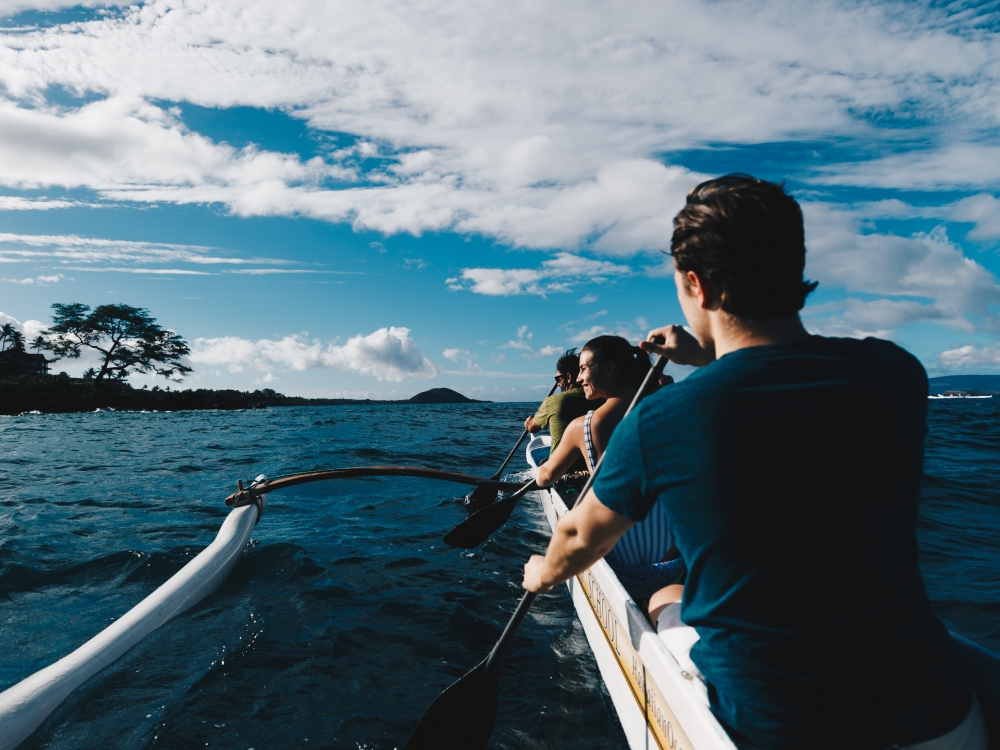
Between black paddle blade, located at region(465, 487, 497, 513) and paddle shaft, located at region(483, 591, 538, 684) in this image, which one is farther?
black paddle blade, located at region(465, 487, 497, 513)

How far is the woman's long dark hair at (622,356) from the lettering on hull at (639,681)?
4.09 feet

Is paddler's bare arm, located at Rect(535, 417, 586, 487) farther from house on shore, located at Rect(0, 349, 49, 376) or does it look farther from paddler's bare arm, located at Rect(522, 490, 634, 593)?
house on shore, located at Rect(0, 349, 49, 376)

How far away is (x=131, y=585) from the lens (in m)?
5.23

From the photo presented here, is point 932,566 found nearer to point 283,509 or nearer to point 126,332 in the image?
point 283,509

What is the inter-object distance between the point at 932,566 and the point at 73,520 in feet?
33.4

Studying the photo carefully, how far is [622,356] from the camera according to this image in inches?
137

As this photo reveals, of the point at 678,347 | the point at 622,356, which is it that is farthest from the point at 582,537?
the point at 622,356

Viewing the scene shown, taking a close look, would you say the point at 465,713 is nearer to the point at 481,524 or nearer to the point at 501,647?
the point at 501,647

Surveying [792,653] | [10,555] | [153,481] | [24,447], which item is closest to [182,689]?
[792,653]

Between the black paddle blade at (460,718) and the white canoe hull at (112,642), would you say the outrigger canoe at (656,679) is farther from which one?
the white canoe hull at (112,642)

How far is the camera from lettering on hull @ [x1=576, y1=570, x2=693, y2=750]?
2049 mm

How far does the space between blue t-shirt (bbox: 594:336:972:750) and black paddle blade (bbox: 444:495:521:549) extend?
4535 mm

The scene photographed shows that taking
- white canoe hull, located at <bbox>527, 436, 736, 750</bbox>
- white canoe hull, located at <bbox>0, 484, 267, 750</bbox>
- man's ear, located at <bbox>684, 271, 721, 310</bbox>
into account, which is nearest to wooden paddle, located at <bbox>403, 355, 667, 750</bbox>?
white canoe hull, located at <bbox>527, 436, 736, 750</bbox>

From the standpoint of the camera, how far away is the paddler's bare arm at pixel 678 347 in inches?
98.4
